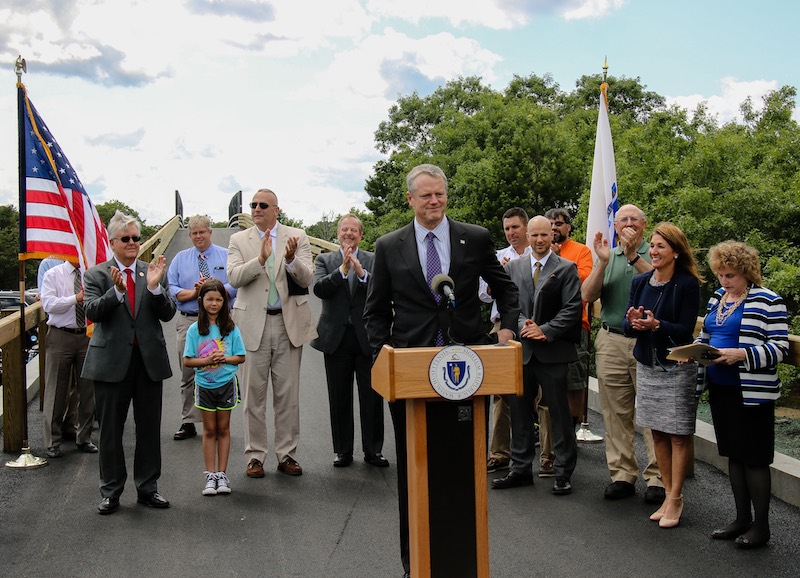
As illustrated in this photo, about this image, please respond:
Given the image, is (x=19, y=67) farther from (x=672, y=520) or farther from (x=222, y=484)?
(x=672, y=520)

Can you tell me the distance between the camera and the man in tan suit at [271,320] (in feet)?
24.2

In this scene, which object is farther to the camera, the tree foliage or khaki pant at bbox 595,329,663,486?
the tree foliage

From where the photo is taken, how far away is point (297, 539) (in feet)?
18.6

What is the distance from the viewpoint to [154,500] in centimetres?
636

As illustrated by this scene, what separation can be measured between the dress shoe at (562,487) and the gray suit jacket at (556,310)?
3.01ft

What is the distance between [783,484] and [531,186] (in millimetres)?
21638

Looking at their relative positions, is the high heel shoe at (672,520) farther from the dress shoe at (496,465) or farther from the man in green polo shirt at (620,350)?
the dress shoe at (496,465)

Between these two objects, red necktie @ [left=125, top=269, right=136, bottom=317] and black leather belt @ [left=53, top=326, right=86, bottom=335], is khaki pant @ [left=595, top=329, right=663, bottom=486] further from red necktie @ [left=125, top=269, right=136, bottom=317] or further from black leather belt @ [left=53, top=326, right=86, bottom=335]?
black leather belt @ [left=53, top=326, right=86, bottom=335]

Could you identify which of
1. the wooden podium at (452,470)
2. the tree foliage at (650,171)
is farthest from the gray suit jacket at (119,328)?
the tree foliage at (650,171)

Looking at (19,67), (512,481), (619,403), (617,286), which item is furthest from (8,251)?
(619,403)

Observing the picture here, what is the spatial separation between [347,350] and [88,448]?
2.64 m

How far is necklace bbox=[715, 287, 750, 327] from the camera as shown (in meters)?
5.59

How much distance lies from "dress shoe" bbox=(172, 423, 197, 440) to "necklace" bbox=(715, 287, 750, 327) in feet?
17.0

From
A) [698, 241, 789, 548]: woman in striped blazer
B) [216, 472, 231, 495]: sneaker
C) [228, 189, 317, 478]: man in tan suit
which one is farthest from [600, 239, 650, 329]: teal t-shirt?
[216, 472, 231, 495]: sneaker
